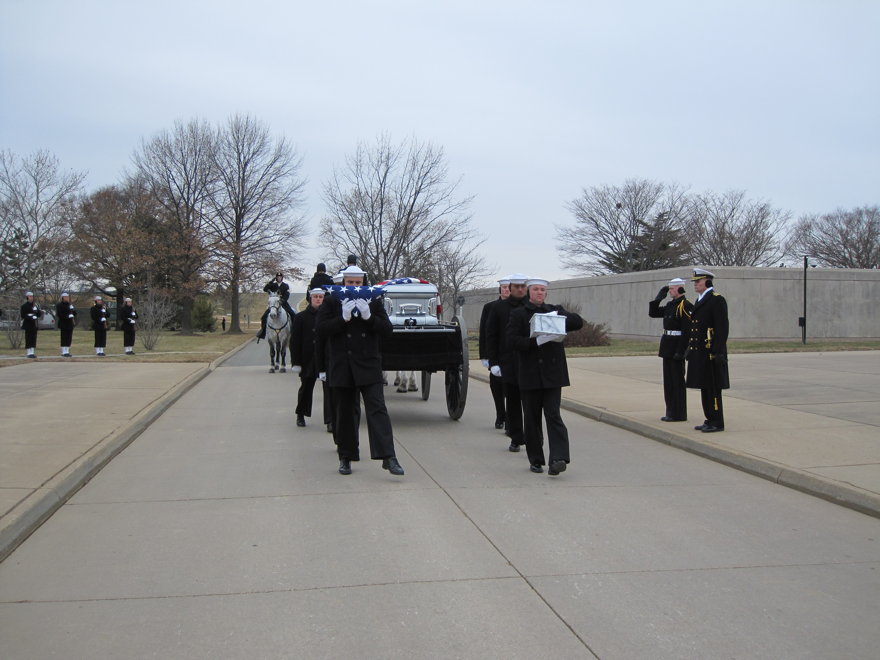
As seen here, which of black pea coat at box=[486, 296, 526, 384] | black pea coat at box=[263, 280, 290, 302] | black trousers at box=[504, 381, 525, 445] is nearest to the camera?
black trousers at box=[504, 381, 525, 445]

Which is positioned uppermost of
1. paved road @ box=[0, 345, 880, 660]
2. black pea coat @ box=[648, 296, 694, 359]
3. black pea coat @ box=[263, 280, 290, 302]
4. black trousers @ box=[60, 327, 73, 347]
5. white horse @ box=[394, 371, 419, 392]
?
black pea coat @ box=[263, 280, 290, 302]

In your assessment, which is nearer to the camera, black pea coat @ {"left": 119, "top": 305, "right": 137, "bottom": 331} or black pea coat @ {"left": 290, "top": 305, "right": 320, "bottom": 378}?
black pea coat @ {"left": 290, "top": 305, "right": 320, "bottom": 378}

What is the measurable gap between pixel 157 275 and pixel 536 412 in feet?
153

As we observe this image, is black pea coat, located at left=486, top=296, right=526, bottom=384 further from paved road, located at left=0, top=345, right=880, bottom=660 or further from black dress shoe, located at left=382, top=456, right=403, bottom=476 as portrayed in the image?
black dress shoe, located at left=382, top=456, right=403, bottom=476

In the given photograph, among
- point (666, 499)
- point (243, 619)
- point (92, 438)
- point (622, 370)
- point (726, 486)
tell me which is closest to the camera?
point (243, 619)

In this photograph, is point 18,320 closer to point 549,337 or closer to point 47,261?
point 47,261

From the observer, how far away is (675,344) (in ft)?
35.3

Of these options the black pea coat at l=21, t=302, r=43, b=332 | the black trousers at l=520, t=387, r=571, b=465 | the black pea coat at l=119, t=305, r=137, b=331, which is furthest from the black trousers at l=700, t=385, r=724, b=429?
the black pea coat at l=119, t=305, r=137, b=331

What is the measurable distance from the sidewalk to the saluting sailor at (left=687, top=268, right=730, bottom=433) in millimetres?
352

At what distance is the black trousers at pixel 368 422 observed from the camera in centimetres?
796

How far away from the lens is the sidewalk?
7766 millimetres

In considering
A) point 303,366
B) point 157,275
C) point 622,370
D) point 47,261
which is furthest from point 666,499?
point 157,275

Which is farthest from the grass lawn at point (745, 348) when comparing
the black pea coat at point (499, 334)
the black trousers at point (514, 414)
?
the black trousers at point (514, 414)

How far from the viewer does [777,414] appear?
11609mm
